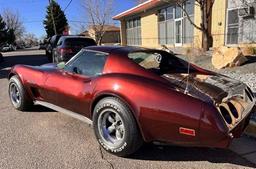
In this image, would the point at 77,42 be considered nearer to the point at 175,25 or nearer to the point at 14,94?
the point at 14,94

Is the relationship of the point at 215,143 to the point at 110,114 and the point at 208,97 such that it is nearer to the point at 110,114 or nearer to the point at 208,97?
the point at 208,97

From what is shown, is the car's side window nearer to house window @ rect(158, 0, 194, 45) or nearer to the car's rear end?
the car's rear end

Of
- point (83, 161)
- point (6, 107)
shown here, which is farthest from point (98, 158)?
point (6, 107)

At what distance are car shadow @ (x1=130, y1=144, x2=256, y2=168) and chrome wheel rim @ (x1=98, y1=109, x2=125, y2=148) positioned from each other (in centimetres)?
29

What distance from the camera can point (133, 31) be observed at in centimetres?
2883

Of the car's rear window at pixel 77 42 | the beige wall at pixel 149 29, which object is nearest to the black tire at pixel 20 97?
the car's rear window at pixel 77 42

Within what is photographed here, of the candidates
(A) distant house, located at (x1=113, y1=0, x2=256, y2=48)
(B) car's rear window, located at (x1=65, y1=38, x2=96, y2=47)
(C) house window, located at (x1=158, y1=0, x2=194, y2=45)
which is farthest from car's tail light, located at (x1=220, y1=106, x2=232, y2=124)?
(C) house window, located at (x1=158, y1=0, x2=194, y2=45)

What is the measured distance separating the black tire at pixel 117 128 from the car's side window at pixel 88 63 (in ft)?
2.00

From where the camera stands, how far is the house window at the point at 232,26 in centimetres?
1377

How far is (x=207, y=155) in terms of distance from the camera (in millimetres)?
3838

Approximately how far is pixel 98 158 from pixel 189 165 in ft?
3.55

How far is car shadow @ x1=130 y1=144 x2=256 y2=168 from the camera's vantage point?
12.1ft

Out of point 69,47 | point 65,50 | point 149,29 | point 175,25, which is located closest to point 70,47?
point 69,47

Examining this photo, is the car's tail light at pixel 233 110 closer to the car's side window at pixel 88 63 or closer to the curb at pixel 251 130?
the curb at pixel 251 130
